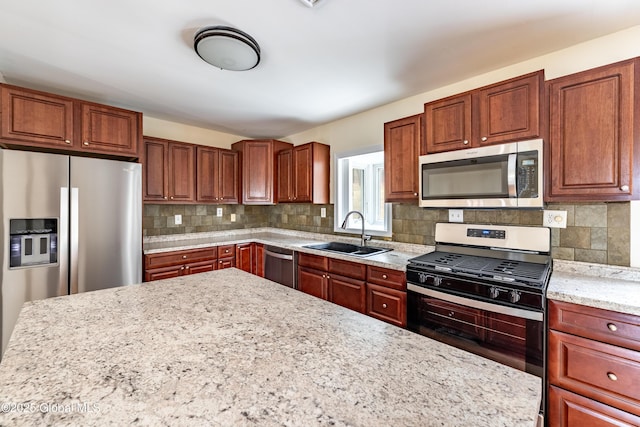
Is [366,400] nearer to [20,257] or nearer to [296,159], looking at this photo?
[20,257]

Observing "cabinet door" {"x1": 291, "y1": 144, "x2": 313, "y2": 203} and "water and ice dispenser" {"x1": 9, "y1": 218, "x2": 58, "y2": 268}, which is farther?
"cabinet door" {"x1": 291, "y1": 144, "x2": 313, "y2": 203}

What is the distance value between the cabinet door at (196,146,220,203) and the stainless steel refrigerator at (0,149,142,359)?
88 centimetres

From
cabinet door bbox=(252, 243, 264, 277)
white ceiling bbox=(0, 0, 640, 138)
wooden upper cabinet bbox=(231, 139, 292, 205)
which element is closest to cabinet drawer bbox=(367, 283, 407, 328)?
cabinet door bbox=(252, 243, 264, 277)

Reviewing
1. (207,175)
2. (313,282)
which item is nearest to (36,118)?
(207,175)

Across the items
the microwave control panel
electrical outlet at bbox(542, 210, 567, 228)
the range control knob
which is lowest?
the range control knob

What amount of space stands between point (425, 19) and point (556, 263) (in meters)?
1.82

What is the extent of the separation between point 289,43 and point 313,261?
6.32 feet

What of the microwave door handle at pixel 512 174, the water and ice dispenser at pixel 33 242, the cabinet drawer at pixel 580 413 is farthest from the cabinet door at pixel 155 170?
the cabinet drawer at pixel 580 413

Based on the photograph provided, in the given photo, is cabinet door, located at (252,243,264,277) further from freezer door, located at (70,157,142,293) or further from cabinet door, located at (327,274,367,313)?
freezer door, located at (70,157,142,293)

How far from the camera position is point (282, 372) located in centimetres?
69

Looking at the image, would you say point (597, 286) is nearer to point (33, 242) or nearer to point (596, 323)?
point (596, 323)

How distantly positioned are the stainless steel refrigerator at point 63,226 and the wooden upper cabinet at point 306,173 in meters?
1.68

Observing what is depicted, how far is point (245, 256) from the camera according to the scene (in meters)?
3.54

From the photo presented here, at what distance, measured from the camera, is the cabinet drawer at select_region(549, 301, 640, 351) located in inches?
49.0
